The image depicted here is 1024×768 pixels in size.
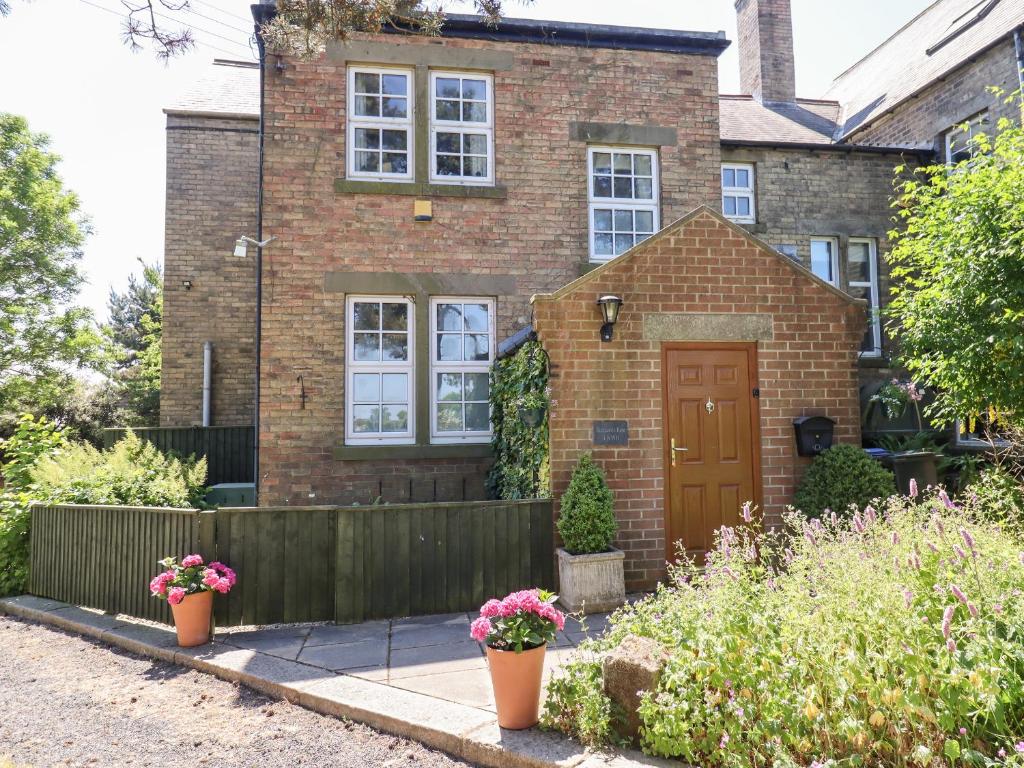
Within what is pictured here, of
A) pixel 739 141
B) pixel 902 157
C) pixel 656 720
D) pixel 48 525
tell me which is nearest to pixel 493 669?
pixel 656 720

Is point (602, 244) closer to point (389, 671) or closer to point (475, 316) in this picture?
point (475, 316)

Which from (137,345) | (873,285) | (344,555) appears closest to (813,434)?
(344,555)

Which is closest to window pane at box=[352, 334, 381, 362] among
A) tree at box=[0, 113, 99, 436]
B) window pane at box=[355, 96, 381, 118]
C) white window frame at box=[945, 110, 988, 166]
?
window pane at box=[355, 96, 381, 118]

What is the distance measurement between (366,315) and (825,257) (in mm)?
8506

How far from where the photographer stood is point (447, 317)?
875 cm

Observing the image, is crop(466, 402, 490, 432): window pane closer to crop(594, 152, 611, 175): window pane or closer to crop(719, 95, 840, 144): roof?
crop(594, 152, 611, 175): window pane

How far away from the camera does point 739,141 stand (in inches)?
439

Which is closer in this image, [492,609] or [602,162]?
[492,609]

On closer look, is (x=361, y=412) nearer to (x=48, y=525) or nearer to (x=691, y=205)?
(x=48, y=525)

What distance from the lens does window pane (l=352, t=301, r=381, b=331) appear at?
8516 millimetres

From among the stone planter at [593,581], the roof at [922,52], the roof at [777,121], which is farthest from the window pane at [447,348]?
the roof at [922,52]

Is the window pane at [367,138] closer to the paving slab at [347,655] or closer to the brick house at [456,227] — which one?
the brick house at [456,227]

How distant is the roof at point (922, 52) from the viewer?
11055mm

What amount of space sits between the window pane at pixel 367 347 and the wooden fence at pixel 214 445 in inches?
158
